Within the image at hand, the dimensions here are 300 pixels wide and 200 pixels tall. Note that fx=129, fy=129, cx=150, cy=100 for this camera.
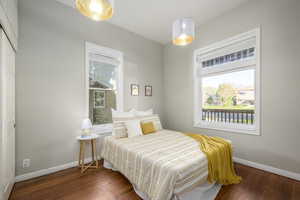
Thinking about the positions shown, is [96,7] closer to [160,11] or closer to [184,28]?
[184,28]

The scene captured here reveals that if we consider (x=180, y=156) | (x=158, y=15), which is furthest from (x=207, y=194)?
(x=158, y=15)

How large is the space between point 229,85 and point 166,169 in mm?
2431

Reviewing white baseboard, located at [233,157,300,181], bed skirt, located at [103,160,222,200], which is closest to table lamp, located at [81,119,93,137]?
bed skirt, located at [103,160,222,200]

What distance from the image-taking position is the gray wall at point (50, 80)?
204 cm

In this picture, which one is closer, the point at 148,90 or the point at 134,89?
the point at 134,89

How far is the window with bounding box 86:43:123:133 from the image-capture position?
2.81 meters

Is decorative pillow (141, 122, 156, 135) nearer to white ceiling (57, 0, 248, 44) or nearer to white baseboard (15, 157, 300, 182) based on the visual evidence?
white baseboard (15, 157, 300, 182)

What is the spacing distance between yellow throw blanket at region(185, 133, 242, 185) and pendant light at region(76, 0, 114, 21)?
213cm

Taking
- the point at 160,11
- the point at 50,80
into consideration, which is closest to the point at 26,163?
the point at 50,80

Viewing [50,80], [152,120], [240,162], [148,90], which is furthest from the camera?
[148,90]

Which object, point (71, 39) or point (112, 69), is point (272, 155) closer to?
point (112, 69)

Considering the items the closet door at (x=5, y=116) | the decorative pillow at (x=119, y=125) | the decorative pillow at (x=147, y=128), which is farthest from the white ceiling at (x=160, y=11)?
the decorative pillow at (x=147, y=128)

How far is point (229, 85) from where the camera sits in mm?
2865

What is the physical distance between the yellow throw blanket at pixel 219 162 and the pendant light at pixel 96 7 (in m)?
2.13
